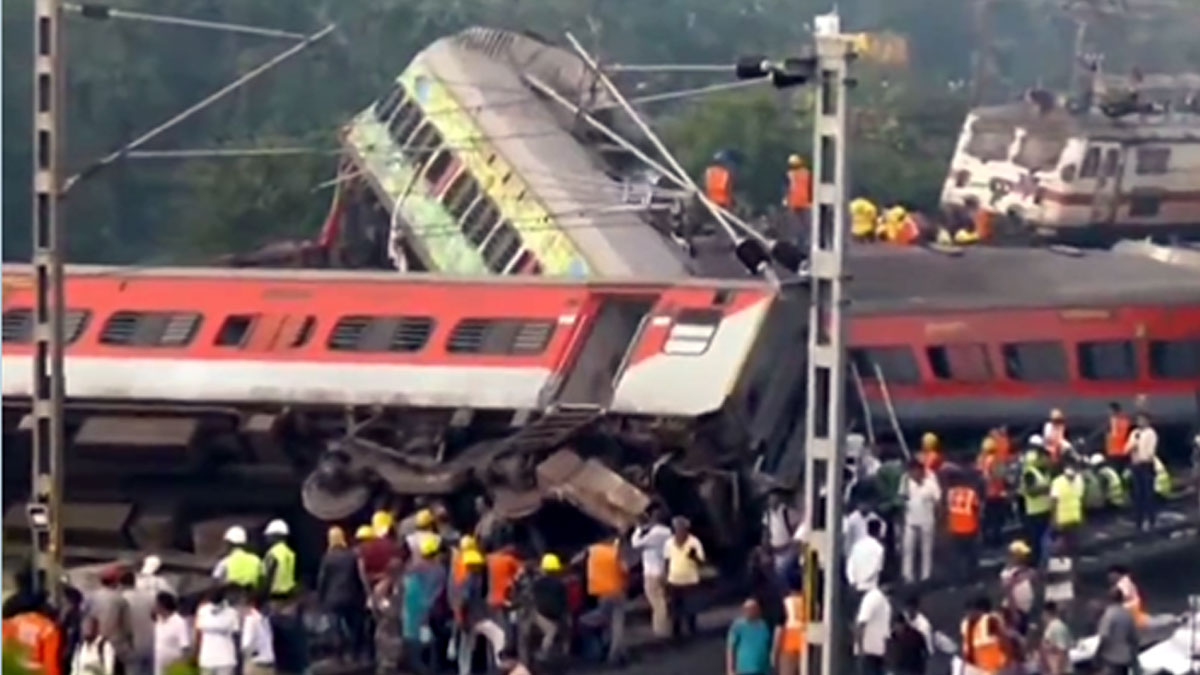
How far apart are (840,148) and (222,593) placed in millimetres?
5404

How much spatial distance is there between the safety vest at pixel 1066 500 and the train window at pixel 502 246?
8.49 metres

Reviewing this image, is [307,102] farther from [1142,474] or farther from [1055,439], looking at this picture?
[1142,474]

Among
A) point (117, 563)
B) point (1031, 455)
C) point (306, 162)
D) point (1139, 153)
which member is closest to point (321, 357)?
point (117, 563)

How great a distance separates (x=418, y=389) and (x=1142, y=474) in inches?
222

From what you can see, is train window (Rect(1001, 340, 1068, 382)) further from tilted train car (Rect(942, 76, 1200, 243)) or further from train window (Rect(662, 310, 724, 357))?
tilted train car (Rect(942, 76, 1200, 243))

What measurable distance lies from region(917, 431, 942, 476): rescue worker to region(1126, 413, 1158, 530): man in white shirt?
1480 mm

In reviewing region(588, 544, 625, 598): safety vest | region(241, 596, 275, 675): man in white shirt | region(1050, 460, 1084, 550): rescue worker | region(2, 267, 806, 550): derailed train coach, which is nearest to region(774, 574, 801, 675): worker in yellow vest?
region(588, 544, 625, 598): safety vest

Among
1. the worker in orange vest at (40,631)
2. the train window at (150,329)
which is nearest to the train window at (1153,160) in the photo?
the train window at (150,329)

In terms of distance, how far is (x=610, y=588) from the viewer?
23.9 metres

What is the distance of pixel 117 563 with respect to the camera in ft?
88.2

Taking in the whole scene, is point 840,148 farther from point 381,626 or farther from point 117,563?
point 117,563

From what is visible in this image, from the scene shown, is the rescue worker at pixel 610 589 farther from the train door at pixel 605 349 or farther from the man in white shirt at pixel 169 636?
the train door at pixel 605 349

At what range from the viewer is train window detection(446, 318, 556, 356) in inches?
1137

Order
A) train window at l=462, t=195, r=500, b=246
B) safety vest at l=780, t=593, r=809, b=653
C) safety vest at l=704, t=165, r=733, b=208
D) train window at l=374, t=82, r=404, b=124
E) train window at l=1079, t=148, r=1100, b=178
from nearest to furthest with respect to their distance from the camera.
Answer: safety vest at l=780, t=593, r=809, b=653 < safety vest at l=704, t=165, r=733, b=208 < train window at l=462, t=195, r=500, b=246 < train window at l=374, t=82, r=404, b=124 < train window at l=1079, t=148, r=1100, b=178
